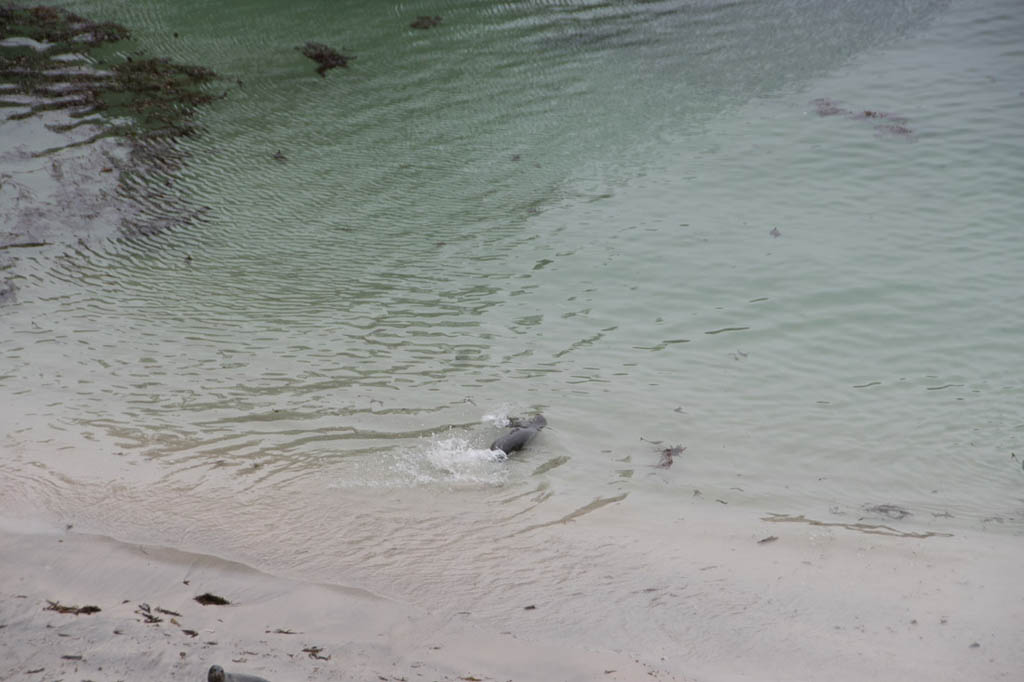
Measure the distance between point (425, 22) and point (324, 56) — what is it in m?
1.97

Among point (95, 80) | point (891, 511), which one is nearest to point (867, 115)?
point (891, 511)

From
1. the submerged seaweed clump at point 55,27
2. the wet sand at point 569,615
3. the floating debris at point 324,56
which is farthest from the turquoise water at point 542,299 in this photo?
the submerged seaweed clump at point 55,27

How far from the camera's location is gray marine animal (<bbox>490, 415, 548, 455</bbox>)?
5309 millimetres

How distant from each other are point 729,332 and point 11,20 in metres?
12.0

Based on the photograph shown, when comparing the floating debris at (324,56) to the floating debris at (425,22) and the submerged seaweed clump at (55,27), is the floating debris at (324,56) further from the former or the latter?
the submerged seaweed clump at (55,27)

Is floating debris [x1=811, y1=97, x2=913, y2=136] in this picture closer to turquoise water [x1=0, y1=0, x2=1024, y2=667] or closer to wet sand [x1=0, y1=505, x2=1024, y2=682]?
turquoise water [x1=0, y1=0, x2=1024, y2=667]

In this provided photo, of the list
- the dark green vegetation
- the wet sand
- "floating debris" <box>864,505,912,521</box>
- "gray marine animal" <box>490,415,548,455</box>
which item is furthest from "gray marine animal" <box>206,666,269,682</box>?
the dark green vegetation

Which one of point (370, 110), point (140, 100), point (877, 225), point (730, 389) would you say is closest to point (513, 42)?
point (370, 110)

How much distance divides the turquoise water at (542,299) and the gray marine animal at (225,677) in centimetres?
102

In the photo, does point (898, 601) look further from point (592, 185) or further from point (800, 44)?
point (800, 44)

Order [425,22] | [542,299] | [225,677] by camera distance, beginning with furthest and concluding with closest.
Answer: [425,22] < [542,299] < [225,677]

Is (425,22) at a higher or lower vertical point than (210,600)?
higher

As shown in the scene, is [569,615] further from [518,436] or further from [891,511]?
[891,511]

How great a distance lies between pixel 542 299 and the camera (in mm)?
7438
